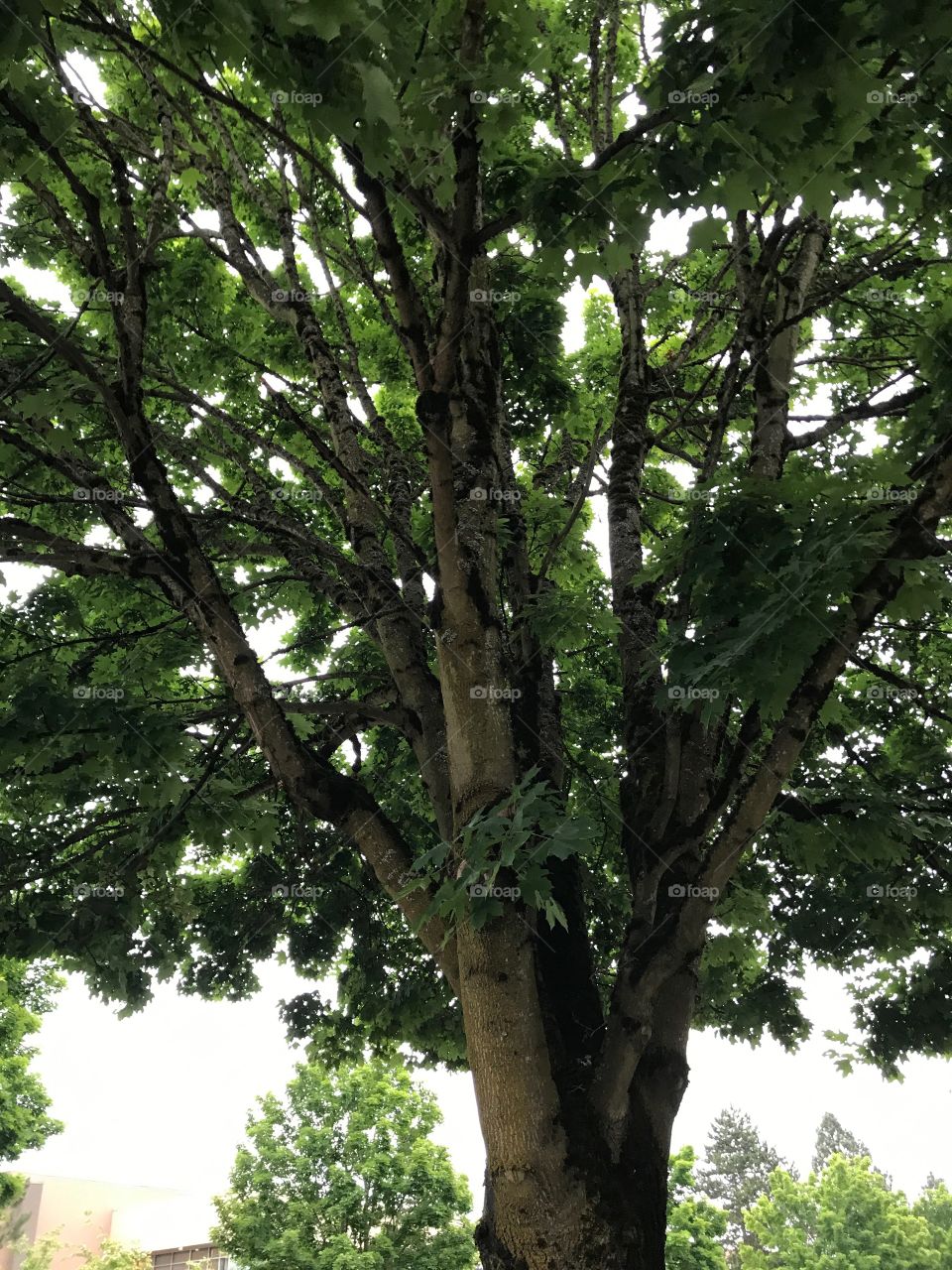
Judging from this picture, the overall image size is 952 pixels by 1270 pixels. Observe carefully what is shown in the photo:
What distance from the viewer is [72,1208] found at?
1725 inches

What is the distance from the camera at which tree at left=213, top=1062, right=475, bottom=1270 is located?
1803cm

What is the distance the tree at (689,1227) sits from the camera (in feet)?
63.1

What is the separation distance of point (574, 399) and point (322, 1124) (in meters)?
19.4

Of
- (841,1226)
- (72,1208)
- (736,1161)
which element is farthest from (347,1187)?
(736,1161)

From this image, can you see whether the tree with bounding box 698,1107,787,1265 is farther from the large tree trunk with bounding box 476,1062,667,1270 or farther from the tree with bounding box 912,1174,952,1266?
the large tree trunk with bounding box 476,1062,667,1270

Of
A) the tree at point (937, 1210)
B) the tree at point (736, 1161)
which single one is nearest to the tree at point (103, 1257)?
the tree at point (937, 1210)

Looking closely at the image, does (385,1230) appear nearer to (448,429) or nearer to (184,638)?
(184,638)

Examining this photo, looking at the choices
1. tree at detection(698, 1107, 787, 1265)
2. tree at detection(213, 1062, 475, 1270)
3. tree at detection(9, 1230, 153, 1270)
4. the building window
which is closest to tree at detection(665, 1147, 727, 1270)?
tree at detection(213, 1062, 475, 1270)

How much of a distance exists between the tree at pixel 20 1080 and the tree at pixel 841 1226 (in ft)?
61.8

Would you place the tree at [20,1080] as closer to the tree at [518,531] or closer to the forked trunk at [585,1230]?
the tree at [518,531]

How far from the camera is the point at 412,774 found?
8.66m

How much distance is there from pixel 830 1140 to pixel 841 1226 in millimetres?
58999

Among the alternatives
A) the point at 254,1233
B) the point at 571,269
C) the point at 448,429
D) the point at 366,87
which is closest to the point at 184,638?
the point at 448,429

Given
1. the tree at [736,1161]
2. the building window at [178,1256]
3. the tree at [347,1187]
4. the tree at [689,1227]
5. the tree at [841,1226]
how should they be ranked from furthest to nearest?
the tree at [736,1161]
the building window at [178,1256]
the tree at [841,1226]
the tree at [689,1227]
the tree at [347,1187]
